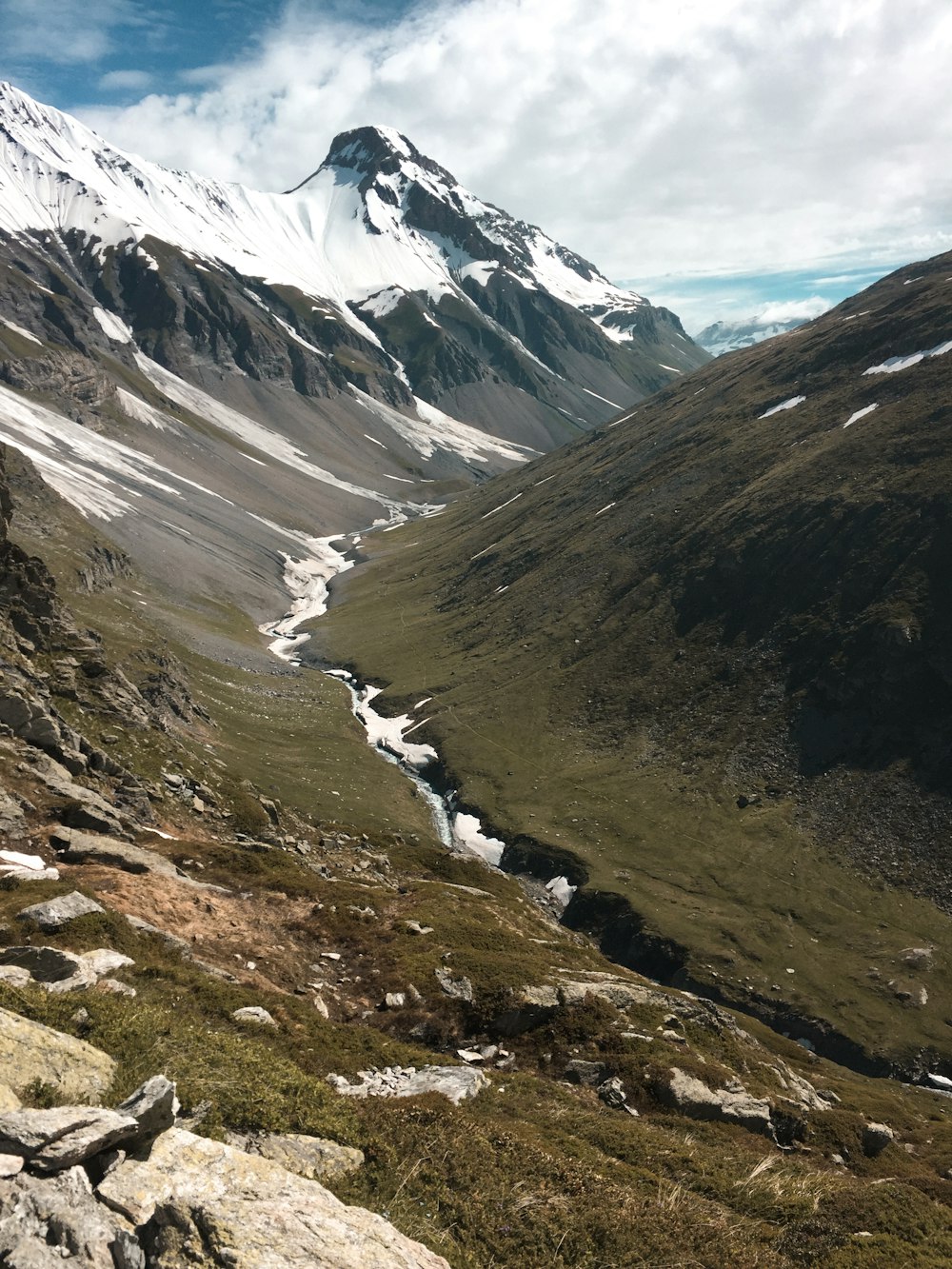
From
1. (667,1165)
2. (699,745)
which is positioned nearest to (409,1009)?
(667,1165)

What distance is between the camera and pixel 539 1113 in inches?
981

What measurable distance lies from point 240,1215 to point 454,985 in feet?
82.1

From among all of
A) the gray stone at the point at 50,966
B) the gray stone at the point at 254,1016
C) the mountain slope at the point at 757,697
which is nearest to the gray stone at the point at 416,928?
the gray stone at the point at 254,1016

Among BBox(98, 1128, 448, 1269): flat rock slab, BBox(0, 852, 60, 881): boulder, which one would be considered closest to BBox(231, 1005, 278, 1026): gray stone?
BBox(98, 1128, 448, 1269): flat rock slab

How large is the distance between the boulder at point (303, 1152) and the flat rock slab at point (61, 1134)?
431 centimetres

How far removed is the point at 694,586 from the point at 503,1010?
114075mm

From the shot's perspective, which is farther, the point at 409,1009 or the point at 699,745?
the point at 699,745

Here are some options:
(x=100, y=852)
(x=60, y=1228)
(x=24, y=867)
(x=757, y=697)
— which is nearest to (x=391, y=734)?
(x=757, y=697)

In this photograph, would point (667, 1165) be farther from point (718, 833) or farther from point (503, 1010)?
point (718, 833)

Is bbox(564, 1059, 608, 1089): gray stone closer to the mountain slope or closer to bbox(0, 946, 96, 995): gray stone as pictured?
bbox(0, 946, 96, 995): gray stone

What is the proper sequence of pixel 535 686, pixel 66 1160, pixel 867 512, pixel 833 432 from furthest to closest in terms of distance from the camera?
pixel 833 432 → pixel 535 686 → pixel 867 512 → pixel 66 1160

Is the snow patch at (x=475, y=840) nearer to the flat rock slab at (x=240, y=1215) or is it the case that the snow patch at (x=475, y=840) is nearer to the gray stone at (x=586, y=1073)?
the gray stone at (x=586, y=1073)

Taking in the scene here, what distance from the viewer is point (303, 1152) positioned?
1661cm

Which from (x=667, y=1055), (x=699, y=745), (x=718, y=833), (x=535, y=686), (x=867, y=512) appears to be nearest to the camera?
(x=667, y=1055)
